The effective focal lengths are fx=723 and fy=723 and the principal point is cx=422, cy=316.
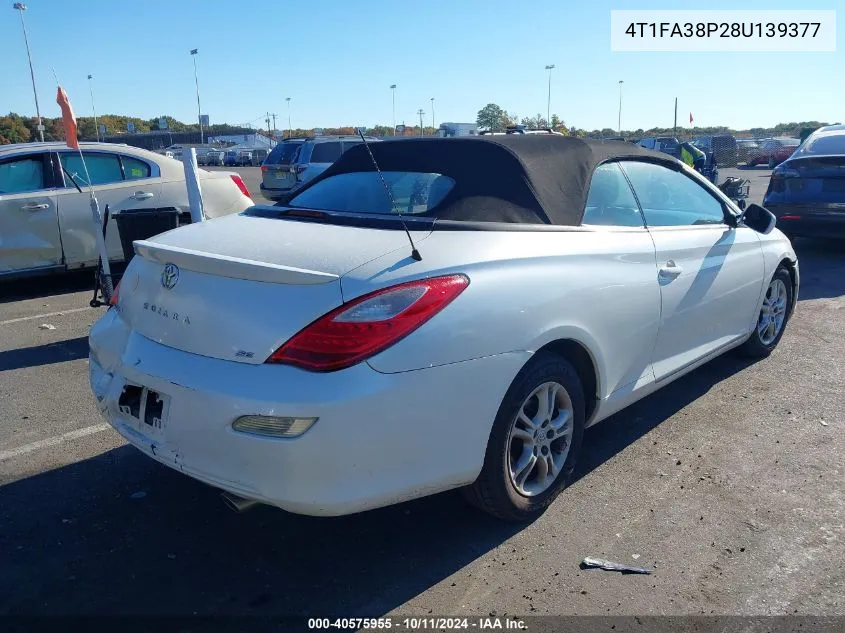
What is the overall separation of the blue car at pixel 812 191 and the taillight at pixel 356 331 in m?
7.98

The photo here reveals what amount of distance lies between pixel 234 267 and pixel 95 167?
6.11 m

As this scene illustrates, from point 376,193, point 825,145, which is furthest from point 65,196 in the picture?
point 825,145

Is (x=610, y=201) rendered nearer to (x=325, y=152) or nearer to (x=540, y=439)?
(x=540, y=439)

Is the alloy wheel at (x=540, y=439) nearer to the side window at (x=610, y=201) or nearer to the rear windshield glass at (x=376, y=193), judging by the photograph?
the side window at (x=610, y=201)

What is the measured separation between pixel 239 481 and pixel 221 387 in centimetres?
34

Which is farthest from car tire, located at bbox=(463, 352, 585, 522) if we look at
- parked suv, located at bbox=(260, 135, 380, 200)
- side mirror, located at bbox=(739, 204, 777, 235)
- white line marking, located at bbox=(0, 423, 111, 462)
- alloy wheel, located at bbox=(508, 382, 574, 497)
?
parked suv, located at bbox=(260, 135, 380, 200)

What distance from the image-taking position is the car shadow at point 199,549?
8.78 ft

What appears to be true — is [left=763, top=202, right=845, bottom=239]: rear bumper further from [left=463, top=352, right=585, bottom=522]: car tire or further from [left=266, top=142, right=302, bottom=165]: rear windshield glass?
[left=266, top=142, right=302, bottom=165]: rear windshield glass

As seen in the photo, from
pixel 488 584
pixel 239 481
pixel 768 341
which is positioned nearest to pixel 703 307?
pixel 768 341

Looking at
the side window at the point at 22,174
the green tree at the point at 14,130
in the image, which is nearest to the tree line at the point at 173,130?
the green tree at the point at 14,130

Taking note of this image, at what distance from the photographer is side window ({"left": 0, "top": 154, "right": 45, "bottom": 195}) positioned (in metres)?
7.40

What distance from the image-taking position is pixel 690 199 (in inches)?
175

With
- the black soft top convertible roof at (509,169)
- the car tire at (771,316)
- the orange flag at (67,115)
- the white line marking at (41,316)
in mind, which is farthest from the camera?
the white line marking at (41,316)

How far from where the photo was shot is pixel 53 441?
4.03m
